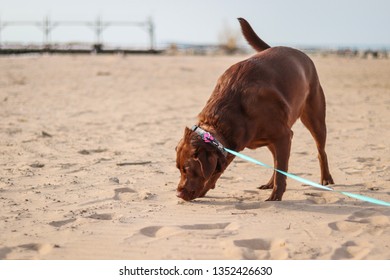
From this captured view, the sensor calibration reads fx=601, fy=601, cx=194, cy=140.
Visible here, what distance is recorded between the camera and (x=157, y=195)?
595 centimetres

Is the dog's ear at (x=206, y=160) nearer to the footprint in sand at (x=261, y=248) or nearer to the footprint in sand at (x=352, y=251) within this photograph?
the footprint in sand at (x=261, y=248)

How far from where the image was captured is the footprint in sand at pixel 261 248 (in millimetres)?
4203

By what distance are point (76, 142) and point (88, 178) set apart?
8.38 ft

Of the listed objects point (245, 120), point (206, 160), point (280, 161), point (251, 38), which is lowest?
point (280, 161)

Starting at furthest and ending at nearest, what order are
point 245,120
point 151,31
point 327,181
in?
1. point 151,31
2. point 327,181
3. point 245,120

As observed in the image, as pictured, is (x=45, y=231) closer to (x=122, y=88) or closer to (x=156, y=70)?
(x=122, y=88)

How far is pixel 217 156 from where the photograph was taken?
521 cm

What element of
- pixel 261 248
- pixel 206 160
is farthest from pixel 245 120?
pixel 261 248

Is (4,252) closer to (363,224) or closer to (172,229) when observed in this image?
(172,229)

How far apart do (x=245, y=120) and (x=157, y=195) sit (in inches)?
48.0

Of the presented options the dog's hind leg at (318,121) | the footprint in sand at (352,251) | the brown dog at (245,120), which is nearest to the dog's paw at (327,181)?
the dog's hind leg at (318,121)

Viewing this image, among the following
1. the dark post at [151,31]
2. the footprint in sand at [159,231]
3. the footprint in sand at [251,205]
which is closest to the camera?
the footprint in sand at [159,231]
